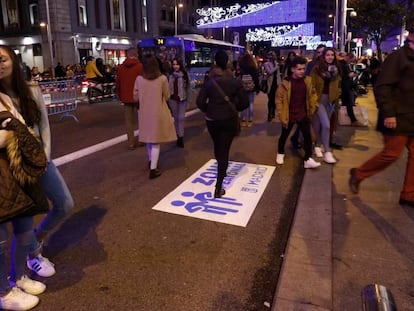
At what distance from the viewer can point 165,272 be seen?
3361 millimetres

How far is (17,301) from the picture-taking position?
2818 mm

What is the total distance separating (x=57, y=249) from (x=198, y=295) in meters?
1.52

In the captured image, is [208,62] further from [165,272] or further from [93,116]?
[165,272]

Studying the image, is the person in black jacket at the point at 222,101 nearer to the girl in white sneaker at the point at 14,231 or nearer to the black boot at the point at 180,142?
the girl in white sneaker at the point at 14,231

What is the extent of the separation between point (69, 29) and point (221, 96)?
119 ft

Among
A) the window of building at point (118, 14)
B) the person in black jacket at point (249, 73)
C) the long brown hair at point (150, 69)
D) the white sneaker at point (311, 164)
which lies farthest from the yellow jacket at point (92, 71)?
the window of building at point (118, 14)

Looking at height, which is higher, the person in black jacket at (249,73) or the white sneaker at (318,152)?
the person in black jacket at (249,73)

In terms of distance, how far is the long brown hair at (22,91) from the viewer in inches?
107

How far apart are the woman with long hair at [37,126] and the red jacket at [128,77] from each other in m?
5.16

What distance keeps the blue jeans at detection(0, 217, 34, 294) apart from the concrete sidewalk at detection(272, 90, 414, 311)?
1.73m

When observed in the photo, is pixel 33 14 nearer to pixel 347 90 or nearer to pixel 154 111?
pixel 347 90

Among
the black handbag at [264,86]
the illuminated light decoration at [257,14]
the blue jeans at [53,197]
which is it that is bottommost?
the blue jeans at [53,197]

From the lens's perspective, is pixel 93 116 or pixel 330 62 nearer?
pixel 330 62

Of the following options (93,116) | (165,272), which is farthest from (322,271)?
(93,116)
